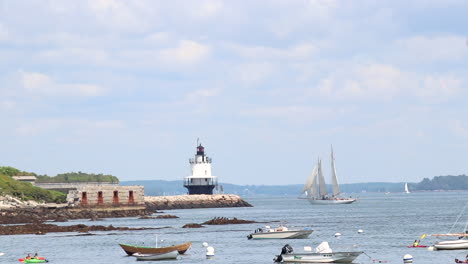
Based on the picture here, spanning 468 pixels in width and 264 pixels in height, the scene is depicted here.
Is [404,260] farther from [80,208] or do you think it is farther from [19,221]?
[80,208]

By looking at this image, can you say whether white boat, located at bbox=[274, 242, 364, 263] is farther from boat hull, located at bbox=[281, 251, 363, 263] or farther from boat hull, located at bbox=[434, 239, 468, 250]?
boat hull, located at bbox=[434, 239, 468, 250]

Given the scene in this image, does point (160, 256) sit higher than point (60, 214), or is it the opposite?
point (60, 214)

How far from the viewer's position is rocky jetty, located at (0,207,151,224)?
4756 inches

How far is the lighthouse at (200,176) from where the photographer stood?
188m

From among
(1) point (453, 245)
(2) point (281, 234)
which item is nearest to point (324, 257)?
(1) point (453, 245)

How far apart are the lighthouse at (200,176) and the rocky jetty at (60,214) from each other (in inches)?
1396

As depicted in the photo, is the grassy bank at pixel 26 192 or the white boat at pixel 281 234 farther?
the grassy bank at pixel 26 192

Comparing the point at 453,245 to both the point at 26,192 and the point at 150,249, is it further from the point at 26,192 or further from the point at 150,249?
the point at 26,192

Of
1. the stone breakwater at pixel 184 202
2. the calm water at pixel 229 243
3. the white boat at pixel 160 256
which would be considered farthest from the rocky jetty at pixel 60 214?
the white boat at pixel 160 256

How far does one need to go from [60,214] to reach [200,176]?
5992 cm

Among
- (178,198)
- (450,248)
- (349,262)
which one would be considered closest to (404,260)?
(349,262)

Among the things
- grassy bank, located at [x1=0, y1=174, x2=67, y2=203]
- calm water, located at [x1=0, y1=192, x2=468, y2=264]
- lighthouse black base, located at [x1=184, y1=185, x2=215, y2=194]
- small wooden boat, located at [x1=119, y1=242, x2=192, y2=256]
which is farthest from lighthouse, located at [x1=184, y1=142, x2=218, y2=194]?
small wooden boat, located at [x1=119, y1=242, x2=192, y2=256]

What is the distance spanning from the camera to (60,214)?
13238 centimetres

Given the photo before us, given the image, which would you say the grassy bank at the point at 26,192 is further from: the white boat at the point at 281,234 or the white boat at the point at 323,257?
the white boat at the point at 323,257
